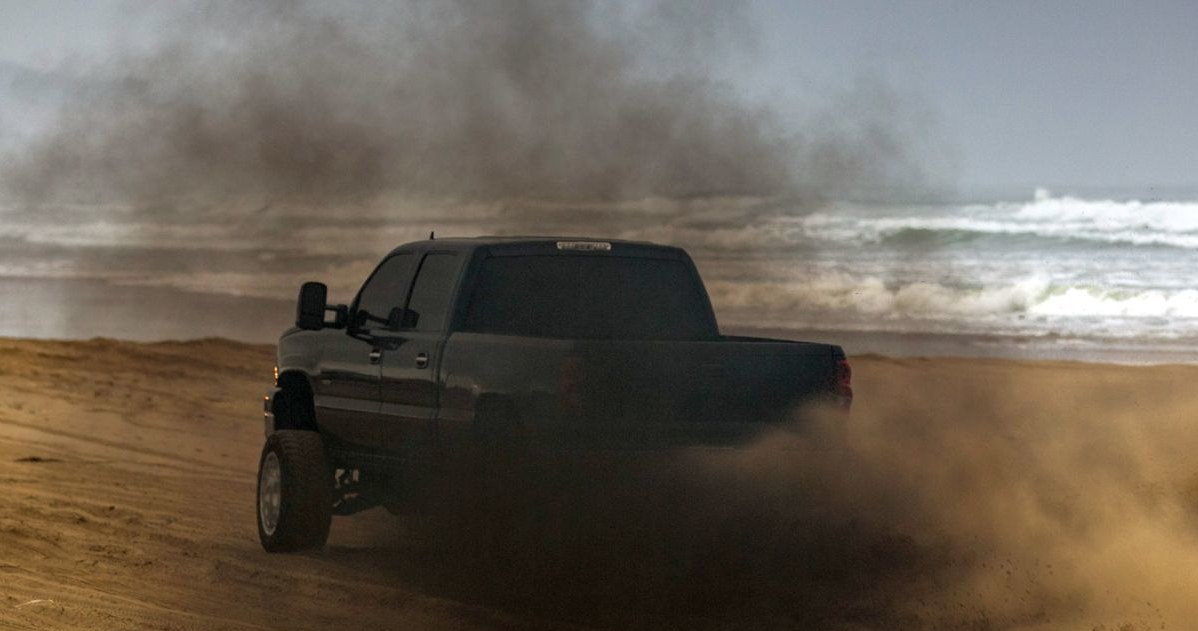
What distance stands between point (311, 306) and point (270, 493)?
147 centimetres

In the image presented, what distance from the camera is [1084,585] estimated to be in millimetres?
9023

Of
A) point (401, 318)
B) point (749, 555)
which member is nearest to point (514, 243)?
point (401, 318)

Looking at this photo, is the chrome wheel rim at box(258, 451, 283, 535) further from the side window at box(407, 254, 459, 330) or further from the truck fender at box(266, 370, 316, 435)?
the side window at box(407, 254, 459, 330)

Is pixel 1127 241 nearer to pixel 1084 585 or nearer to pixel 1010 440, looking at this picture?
pixel 1010 440

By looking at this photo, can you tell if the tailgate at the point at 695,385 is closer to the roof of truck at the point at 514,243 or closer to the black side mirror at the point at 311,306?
the roof of truck at the point at 514,243

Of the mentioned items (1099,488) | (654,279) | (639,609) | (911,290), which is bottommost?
(639,609)

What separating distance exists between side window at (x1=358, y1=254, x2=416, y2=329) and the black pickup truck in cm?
1

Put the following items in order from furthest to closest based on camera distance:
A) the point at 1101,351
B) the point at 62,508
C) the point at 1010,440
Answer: the point at 1101,351 < the point at 1010,440 < the point at 62,508

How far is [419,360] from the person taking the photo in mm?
9352

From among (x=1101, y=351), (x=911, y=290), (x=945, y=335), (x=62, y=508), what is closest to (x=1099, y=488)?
(x=62, y=508)

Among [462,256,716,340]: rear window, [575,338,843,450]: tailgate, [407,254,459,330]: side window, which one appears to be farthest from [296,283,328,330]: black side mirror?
[575,338,843,450]: tailgate

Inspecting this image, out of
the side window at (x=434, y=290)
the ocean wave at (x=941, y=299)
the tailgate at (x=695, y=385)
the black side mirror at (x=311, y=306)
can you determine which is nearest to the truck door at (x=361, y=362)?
the side window at (x=434, y=290)

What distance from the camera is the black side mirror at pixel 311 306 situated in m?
10.3

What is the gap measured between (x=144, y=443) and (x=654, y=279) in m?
11.1
